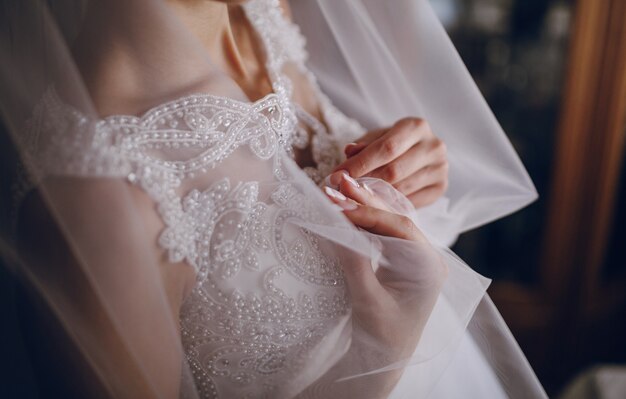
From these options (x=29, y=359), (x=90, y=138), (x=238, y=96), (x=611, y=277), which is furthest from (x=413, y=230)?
(x=611, y=277)

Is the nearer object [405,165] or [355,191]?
[355,191]

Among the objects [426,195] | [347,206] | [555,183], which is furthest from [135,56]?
[555,183]

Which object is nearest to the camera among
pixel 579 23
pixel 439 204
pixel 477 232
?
pixel 439 204

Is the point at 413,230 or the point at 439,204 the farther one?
the point at 439,204

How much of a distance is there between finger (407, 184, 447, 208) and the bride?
0.33 ft

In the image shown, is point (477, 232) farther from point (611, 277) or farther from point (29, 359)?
point (29, 359)

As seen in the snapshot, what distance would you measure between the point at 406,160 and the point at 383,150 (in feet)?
0.21

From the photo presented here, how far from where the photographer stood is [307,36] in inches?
38.9

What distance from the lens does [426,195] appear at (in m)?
0.87

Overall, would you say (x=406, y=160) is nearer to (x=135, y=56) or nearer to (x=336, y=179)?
(x=336, y=179)

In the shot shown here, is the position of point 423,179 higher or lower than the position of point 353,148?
lower

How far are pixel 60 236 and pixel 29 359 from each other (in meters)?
0.21

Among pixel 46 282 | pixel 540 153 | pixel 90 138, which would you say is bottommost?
pixel 540 153

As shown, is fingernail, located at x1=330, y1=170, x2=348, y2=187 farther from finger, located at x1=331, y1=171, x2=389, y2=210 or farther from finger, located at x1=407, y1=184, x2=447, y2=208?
finger, located at x1=407, y1=184, x2=447, y2=208
